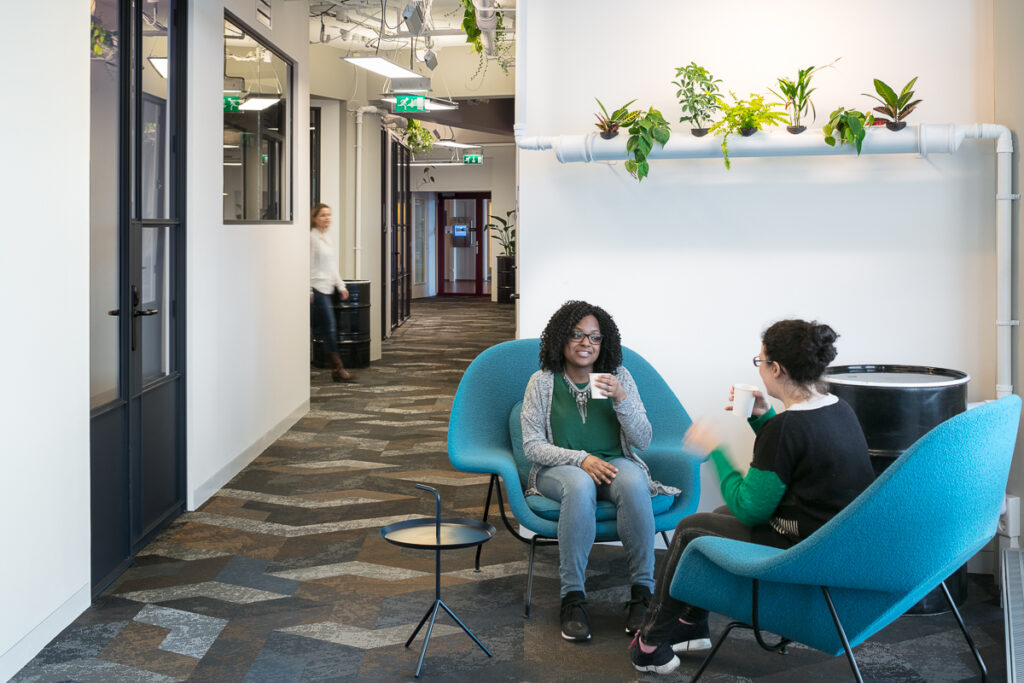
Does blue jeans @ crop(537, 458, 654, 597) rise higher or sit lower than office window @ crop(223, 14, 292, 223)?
lower

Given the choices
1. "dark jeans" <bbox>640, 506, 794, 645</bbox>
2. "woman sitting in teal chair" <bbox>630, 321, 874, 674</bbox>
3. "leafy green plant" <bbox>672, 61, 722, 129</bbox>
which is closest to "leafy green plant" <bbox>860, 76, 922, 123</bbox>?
"leafy green plant" <bbox>672, 61, 722, 129</bbox>

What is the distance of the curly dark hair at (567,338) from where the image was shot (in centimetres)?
375

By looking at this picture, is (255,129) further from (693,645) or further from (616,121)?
(693,645)

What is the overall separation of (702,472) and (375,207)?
7.70 meters

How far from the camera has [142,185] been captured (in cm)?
431

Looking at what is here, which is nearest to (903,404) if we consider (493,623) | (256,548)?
(493,623)

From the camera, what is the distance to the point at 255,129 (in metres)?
6.35

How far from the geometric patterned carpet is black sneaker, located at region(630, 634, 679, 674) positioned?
0.13ft

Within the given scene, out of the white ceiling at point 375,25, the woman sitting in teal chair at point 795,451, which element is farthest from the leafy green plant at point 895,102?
the white ceiling at point 375,25

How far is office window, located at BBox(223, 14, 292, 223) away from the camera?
577 cm

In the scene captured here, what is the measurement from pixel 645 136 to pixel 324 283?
542cm

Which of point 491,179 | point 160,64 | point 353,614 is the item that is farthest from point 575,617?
point 491,179

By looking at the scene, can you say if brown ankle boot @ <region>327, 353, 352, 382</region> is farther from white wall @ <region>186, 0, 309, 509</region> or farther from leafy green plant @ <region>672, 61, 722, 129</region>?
leafy green plant @ <region>672, 61, 722, 129</region>

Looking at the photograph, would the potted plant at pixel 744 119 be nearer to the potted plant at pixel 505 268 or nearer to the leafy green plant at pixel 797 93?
the leafy green plant at pixel 797 93
